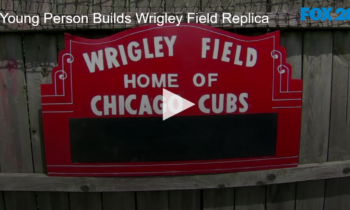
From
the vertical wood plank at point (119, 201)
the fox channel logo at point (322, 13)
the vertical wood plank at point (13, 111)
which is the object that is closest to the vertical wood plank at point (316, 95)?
the fox channel logo at point (322, 13)

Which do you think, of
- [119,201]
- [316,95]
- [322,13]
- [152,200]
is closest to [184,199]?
[152,200]

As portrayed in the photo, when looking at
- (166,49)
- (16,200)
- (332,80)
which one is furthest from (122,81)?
(332,80)

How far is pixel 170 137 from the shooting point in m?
1.72

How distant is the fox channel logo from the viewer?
5.52 ft

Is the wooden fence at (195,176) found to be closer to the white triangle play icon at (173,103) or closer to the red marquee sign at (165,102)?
the red marquee sign at (165,102)

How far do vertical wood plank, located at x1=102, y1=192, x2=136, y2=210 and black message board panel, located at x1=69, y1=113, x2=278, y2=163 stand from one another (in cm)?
32

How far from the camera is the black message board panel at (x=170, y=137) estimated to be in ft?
5.53

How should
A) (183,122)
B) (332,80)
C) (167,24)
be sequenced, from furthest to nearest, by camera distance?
(332,80) → (183,122) → (167,24)

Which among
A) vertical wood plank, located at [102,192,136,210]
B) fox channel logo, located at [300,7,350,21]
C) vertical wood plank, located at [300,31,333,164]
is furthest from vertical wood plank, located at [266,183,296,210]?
fox channel logo, located at [300,7,350,21]

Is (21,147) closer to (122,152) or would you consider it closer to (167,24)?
(122,152)

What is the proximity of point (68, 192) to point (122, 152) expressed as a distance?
0.55 meters

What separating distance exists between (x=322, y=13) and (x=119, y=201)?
6.36ft

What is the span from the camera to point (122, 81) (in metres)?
1.63

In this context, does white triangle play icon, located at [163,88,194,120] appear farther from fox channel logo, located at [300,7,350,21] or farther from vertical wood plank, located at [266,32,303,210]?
fox channel logo, located at [300,7,350,21]
